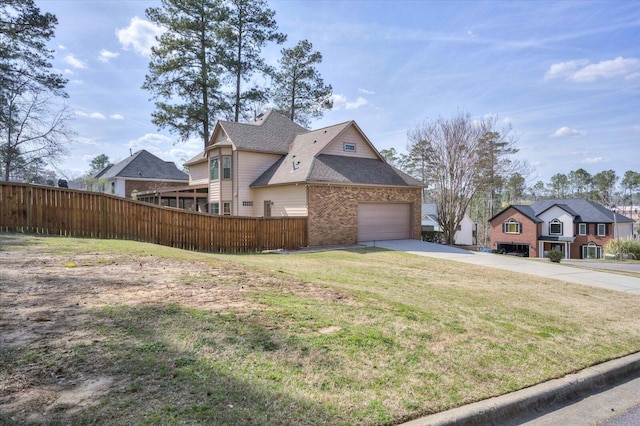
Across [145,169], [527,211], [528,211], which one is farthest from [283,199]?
[528,211]

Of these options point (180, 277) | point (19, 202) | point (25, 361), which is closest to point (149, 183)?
point (19, 202)

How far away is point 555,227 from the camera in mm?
39750

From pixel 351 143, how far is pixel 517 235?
2920 cm

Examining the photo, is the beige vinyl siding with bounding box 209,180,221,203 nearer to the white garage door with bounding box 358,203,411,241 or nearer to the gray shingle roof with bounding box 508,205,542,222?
the white garage door with bounding box 358,203,411,241

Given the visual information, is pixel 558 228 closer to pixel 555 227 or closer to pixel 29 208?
pixel 555 227

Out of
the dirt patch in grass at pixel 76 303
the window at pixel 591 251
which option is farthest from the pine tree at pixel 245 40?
the window at pixel 591 251

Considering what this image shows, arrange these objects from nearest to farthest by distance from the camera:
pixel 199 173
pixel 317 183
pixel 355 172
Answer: pixel 317 183
pixel 355 172
pixel 199 173

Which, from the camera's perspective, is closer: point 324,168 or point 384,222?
point 324,168

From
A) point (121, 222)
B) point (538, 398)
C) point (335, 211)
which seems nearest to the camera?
point (538, 398)

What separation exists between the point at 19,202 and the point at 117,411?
10.7 metres

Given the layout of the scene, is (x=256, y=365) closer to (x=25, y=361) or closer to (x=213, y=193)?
(x=25, y=361)

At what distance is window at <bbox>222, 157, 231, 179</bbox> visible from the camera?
2105 cm

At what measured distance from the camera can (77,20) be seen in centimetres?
1627

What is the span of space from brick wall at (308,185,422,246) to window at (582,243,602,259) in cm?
3010
